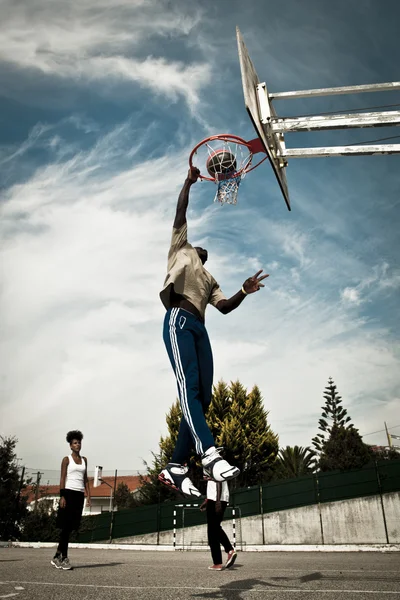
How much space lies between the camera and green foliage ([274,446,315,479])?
104 ft

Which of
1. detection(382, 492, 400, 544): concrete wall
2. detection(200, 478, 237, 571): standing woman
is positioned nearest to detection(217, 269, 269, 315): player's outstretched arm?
detection(200, 478, 237, 571): standing woman

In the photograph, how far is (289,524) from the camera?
22156 millimetres

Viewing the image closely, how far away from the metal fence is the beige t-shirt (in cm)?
2063

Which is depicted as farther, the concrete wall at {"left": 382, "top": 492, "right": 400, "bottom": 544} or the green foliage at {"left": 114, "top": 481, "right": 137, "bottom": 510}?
the green foliage at {"left": 114, "top": 481, "right": 137, "bottom": 510}

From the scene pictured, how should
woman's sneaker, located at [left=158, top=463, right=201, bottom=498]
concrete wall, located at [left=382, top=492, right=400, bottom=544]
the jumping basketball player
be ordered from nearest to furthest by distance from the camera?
the jumping basketball player < woman's sneaker, located at [left=158, top=463, right=201, bottom=498] < concrete wall, located at [left=382, top=492, right=400, bottom=544]

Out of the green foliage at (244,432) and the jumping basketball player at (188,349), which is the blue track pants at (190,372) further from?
the green foliage at (244,432)

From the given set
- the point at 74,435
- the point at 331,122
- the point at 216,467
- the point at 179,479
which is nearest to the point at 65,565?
the point at 74,435

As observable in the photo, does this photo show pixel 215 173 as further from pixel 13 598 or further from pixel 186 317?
pixel 13 598

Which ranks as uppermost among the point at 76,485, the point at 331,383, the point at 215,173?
the point at 331,383

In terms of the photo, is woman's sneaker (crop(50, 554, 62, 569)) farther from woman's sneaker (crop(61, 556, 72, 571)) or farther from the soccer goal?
the soccer goal

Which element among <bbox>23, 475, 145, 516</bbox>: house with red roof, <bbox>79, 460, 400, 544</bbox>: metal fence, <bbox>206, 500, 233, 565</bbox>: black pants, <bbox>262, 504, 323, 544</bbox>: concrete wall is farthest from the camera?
<bbox>23, 475, 145, 516</bbox>: house with red roof

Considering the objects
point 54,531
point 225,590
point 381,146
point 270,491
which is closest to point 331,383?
point 270,491

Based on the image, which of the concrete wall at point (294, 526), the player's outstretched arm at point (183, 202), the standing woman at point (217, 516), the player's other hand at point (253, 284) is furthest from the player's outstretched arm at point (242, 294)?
the concrete wall at point (294, 526)

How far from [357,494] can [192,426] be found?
21.2 metres
